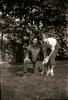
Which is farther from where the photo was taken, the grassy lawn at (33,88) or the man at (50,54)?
the man at (50,54)

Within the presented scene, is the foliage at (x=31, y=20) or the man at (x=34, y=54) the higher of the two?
the foliage at (x=31, y=20)

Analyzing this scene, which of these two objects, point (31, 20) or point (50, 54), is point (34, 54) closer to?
point (50, 54)

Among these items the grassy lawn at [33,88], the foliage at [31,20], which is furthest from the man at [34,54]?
the foliage at [31,20]

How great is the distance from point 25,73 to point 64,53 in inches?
154

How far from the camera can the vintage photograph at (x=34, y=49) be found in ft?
18.1

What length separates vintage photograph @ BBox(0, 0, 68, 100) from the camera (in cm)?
553

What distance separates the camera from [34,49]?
310 inches

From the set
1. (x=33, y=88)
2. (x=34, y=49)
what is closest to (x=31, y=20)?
(x=34, y=49)

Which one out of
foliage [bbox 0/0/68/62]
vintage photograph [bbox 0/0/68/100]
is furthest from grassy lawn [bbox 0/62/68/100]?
foliage [bbox 0/0/68/62]

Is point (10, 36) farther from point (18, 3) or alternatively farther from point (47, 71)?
point (47, 71)

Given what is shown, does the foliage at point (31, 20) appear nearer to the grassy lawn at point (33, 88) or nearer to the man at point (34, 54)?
the man at point (34, 54)

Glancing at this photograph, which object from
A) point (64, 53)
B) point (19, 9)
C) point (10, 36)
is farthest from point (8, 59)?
point (19, 9)

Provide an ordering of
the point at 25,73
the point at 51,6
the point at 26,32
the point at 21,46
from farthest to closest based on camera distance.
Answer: the point at 21,46
the point at 26,32
the point at 51,6
the point at 25,73

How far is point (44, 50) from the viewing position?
773 cm
